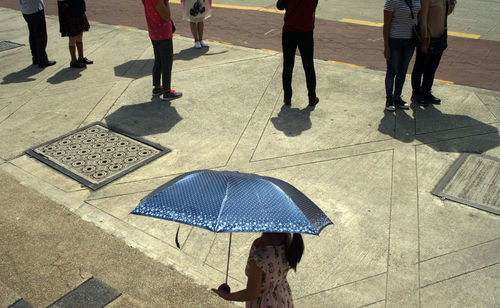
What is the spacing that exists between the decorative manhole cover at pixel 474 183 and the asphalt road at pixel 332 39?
9.29ft

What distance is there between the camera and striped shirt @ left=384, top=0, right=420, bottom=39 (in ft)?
21.4

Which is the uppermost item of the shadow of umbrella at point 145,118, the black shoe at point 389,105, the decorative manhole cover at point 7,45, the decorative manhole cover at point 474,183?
the black shoe at point 389,105

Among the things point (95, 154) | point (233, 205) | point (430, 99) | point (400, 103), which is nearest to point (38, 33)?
point (95, 154)

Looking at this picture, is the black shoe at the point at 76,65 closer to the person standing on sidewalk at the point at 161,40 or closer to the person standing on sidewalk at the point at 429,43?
the person standing on sidewalk at the point at 161,40

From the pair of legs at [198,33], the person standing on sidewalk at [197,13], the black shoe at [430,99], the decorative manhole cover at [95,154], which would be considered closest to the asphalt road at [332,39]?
the pair of legs at [198,33]

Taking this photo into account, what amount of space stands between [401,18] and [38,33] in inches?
239

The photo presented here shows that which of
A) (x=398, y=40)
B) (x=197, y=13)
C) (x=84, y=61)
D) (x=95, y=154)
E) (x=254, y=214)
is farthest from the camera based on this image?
(x=197, y=13)

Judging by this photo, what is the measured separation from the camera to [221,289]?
300 centimetres

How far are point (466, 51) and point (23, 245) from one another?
875 centimetres

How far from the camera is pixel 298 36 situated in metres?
7.01

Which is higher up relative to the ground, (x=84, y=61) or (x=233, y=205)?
(x=233, y=205)

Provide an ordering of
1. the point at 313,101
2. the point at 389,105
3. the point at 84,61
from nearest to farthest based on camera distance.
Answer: the point at 389,105
the point at 313,101
the point at 84,61

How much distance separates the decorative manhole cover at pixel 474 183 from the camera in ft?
16.9

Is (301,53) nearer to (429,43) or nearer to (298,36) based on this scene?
(298,36)
